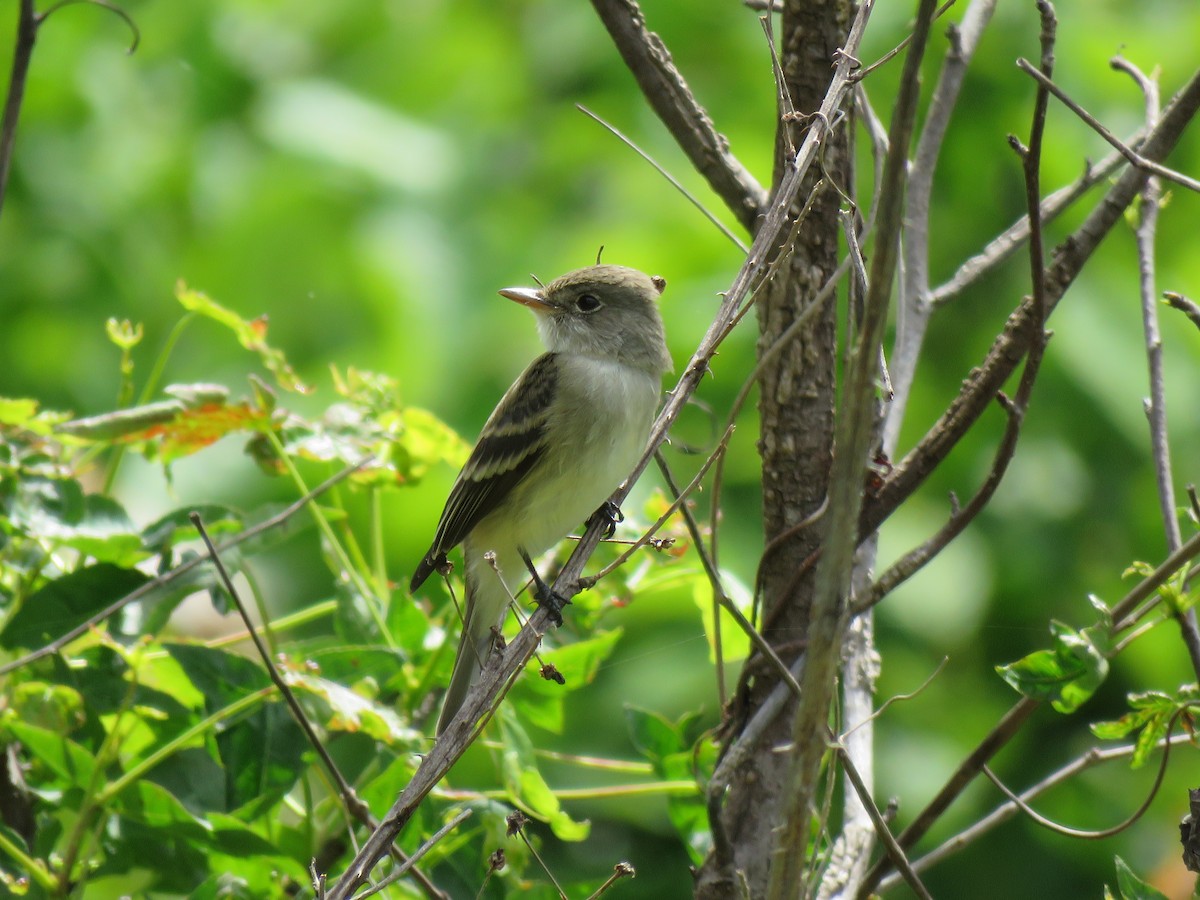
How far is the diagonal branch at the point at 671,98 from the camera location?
2426 mm

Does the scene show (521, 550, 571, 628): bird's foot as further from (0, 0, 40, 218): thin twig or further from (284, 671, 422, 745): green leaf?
(0, 0, 40, 218): thin twig

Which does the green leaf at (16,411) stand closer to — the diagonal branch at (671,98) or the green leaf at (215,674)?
the green leaf at (215,674)

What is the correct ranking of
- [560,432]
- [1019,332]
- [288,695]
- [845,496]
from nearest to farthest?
[845,496], [288,695], [1019,332], [560,432]

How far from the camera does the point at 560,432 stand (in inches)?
127

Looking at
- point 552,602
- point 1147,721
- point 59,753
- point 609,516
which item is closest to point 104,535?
point 59,753

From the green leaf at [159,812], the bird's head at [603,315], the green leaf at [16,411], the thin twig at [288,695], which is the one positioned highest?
the bird's head at [603,315]

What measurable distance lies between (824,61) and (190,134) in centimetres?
433

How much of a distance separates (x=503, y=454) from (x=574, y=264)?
66.7 inches

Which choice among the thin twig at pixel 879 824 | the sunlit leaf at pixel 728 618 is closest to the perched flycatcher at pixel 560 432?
the sunlit leaf at pixel 728 618

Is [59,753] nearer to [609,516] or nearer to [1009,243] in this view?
[609,516]

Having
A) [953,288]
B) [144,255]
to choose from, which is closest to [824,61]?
[953,288]

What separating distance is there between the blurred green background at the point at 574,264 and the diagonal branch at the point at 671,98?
1.11m

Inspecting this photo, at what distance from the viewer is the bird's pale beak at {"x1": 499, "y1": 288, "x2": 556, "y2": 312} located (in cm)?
343

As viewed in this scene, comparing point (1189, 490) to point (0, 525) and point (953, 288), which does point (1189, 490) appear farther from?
point (0, 525)
